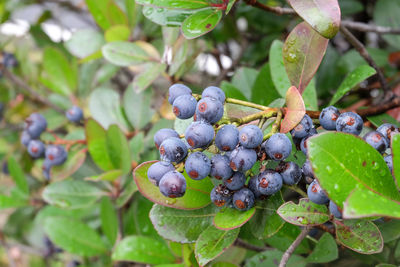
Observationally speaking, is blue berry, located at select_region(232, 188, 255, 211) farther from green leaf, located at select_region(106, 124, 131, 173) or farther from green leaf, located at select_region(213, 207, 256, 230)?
green leaf, located at select_region(106, 124, 131, 173)

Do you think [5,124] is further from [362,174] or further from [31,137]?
[362,174]

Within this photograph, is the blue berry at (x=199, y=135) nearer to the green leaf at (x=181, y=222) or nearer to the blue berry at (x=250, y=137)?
the blue berry at (x=250, y=137)

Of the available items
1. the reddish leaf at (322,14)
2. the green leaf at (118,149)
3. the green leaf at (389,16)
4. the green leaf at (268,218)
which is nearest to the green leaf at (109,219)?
the green leaf at (118,149)

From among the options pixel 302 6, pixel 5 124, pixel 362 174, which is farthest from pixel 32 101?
pixel 362 174

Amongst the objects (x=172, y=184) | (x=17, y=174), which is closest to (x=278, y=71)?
(x=172, y=184)

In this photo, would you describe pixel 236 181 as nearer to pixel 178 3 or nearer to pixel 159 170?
pixel 159 170

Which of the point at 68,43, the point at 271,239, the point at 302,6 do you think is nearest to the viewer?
the point at 302,6
